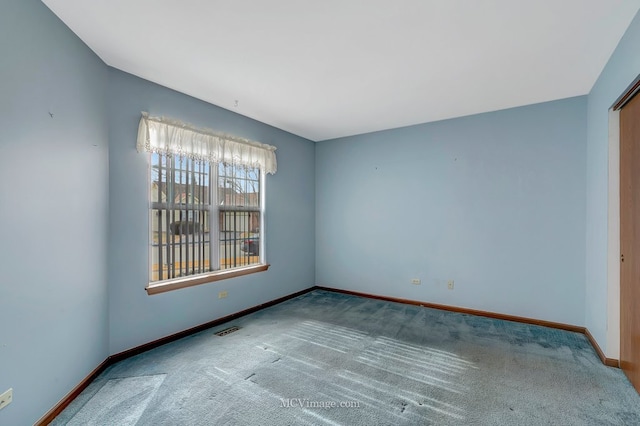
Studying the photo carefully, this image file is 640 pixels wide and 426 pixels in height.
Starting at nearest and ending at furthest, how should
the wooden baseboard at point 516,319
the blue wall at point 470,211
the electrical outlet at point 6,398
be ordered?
the electrical outlet at point 6,398 → the wooden baseboard at point 516,319 → the blue wall at point 470,211

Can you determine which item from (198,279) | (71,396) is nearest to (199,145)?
(198,279)

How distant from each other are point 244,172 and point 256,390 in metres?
2.59

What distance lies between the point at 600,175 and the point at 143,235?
14.5 ft

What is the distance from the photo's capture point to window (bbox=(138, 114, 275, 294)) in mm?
2836

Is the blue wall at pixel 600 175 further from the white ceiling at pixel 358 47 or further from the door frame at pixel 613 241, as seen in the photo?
the white ceiling at pixel 358 47

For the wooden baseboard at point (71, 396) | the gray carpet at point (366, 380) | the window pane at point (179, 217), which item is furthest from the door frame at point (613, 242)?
the wooden baseboard at point (71, 396)

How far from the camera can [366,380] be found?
2.21 metres

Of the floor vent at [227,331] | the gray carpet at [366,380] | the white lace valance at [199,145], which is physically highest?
the white lace valance at [199,145]

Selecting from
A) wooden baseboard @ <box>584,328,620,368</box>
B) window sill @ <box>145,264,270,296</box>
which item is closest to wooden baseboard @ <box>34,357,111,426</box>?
window sill @ <box>145,264,270,296</box>

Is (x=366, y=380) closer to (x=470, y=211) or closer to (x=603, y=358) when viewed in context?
(x=603, y=358)

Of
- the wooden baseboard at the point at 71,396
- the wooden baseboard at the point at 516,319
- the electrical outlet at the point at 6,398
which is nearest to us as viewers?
the electrical outlet at the point at 6,398

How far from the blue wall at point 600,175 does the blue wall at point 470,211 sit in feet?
0.63

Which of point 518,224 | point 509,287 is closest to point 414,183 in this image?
point 518,224

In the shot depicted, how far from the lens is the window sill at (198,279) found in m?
2.78
